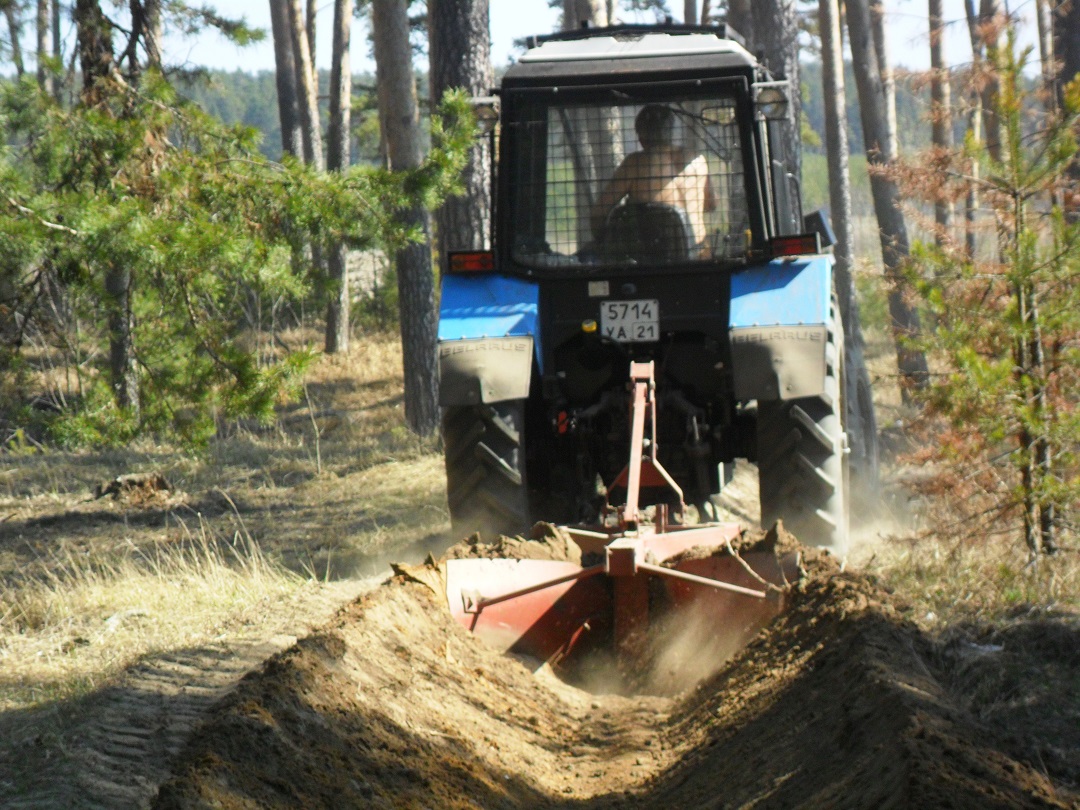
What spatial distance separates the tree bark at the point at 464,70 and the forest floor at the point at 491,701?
503 cm

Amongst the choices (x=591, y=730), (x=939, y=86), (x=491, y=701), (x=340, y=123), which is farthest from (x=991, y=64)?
(x=340, y=123)

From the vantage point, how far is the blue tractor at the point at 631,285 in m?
6.73

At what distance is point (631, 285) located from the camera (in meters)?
6.90

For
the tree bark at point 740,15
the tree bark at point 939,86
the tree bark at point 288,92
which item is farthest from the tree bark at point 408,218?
the tree bark at point 288,92

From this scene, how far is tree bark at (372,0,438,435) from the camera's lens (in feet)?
43.0

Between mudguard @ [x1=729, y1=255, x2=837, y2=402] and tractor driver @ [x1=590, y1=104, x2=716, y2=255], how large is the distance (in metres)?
0.56

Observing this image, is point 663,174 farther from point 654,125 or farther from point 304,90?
point 304,90

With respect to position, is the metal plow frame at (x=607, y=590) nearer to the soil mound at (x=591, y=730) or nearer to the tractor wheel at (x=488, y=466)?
the soil mound at (x=591, y=730)

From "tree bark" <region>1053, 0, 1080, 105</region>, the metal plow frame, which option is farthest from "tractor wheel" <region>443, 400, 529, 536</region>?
"tree bark" <region>1053, 0, 1080, 105</region>

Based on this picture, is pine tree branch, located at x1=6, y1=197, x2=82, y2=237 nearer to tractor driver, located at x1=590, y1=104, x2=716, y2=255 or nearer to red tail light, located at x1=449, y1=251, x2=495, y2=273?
red tail light, located at x1=449, y1=251, x2=495, y2=273

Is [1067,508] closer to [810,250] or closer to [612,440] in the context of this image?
[810,250]

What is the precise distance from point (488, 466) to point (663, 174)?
1.72 m

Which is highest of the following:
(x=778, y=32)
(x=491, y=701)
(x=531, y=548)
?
(x=778, y=32)

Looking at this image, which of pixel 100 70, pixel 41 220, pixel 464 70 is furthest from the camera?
pixel 464 70
